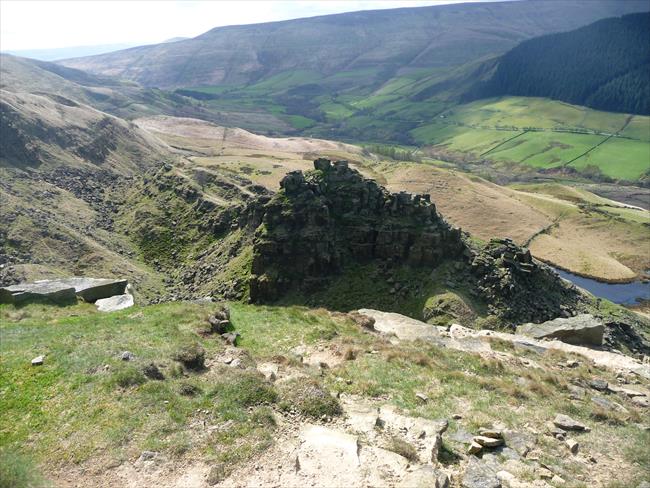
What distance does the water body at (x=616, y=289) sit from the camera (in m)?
90.1

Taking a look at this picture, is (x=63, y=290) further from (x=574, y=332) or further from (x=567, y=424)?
(x=574, y=332)

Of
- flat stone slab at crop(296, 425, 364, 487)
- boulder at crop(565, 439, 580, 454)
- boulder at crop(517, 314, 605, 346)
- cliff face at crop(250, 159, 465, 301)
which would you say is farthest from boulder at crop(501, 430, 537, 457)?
cliff face at crop(250, 159, 465, 301)

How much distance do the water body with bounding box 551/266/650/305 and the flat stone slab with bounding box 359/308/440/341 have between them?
66.6m

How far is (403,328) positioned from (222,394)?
2009 cm

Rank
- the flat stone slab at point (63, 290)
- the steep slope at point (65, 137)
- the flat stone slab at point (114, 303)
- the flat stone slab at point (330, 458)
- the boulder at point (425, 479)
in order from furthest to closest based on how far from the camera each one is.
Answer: the steep slope at point (65, 137) → the flat stone slab at point (114, 303) → the flat stone slab at point (63, 290) → the flat stone slab at point (330, 458) → the boulder at point (425, 479)

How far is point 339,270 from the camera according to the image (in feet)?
168

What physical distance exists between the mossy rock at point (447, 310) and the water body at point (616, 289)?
58062mm

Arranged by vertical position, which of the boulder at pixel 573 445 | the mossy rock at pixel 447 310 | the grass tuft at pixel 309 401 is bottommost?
the mossy rock at pixel 447 310

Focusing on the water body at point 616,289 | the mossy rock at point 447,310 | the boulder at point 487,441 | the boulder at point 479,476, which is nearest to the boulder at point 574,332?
the mossy rock at point 447,310

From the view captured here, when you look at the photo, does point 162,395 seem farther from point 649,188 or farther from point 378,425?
point 649,188

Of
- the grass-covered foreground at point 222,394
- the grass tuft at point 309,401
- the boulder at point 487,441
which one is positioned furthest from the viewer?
the grass tuft at point 309,401

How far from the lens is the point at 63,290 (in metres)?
37.6

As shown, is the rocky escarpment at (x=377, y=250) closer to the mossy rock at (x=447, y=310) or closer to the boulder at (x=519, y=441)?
the mossy rock at (x=447, y=310)

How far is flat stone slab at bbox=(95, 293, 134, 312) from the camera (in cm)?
3800
